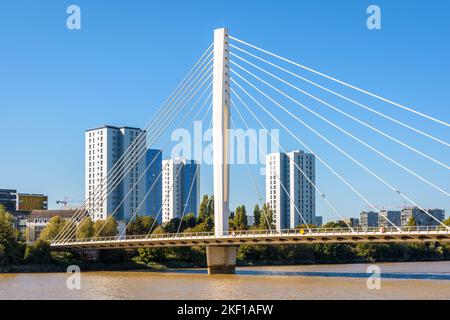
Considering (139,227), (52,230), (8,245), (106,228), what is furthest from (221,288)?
(139,227)

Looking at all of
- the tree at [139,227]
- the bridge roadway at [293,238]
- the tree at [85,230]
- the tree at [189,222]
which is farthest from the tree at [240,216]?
the bridge roadway at [293,238]

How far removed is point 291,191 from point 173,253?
60.3 meters

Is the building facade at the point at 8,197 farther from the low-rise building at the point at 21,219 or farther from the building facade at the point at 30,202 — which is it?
the low-rise building at the point at 21,219

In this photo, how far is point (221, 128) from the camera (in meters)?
47.0

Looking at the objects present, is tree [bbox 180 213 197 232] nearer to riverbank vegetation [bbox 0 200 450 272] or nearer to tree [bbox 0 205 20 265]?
riverbank vegetation [bbox 0 200 450 272]

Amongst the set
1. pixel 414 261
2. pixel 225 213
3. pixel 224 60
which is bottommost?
pixel 414 261

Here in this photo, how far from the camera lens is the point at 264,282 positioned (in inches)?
1656

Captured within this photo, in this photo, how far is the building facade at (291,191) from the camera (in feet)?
394

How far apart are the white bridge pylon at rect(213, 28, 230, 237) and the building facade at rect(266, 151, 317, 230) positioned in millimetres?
71159

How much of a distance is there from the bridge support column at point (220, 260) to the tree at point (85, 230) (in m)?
20.5

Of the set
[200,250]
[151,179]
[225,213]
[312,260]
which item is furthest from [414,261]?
[151,179]

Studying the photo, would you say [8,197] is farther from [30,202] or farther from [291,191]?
[291,191]

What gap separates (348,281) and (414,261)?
147 feet
